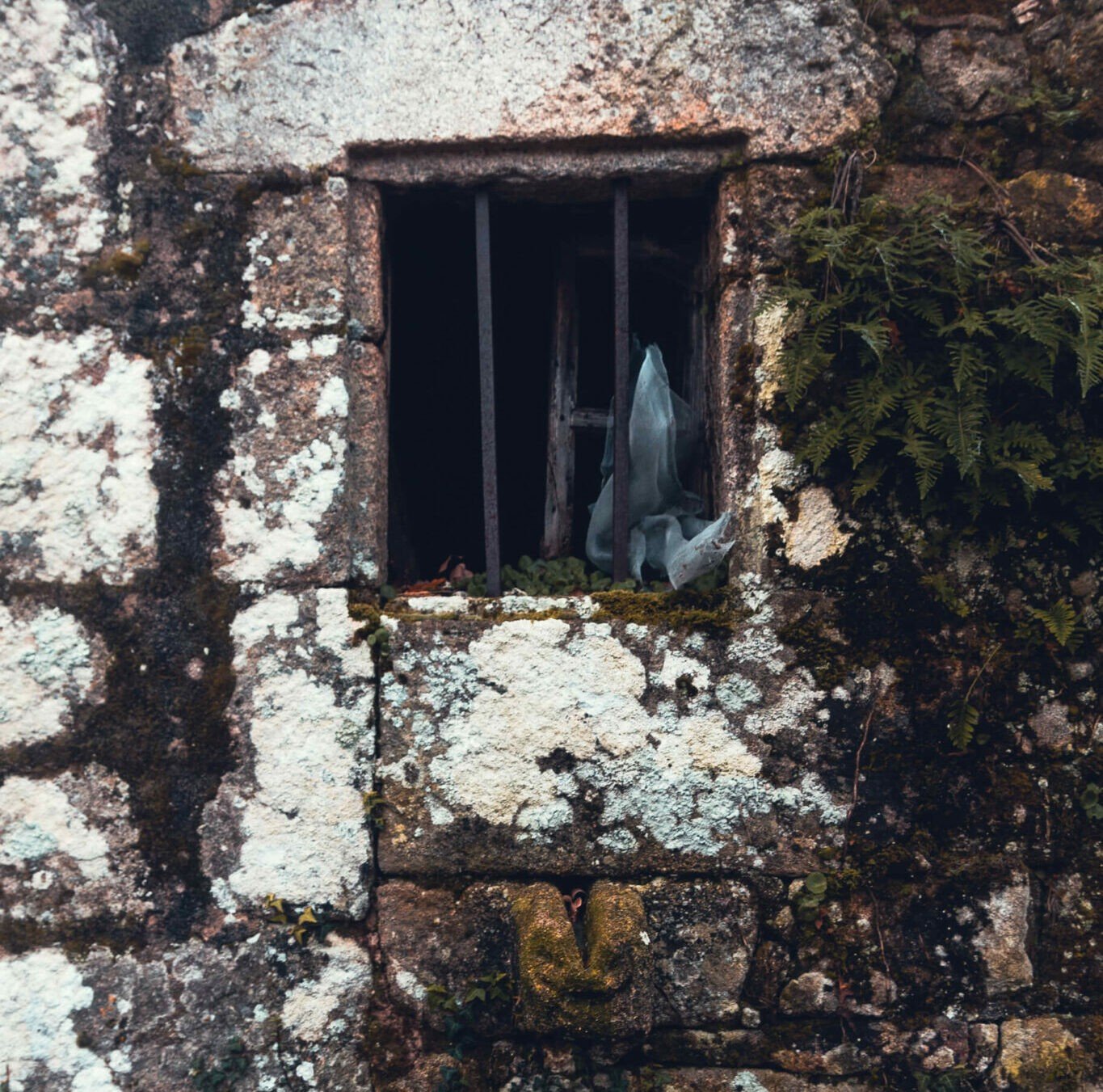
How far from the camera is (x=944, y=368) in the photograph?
7.02ft

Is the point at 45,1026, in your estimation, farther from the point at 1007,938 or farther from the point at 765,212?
the point at 765,212

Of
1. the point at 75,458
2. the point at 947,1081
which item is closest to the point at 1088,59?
the point at 947,1081

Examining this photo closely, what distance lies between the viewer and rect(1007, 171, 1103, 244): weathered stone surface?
2268 mm

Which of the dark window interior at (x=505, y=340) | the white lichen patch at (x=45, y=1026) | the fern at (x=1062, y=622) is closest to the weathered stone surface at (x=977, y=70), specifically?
the dark window interior at (x=505, y=340)

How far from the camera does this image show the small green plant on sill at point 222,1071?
7.00 feet

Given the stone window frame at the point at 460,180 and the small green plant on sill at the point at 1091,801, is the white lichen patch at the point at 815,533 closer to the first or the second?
the stone window frame at the point at 460,180

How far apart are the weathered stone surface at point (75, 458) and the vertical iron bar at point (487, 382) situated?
0.82 meters

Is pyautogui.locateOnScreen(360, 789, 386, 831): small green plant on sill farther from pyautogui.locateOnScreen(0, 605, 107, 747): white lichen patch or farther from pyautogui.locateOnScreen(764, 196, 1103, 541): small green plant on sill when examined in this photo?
pyautogui.locateOnScreen(764, 196, 1103, 541): small green plant on sill

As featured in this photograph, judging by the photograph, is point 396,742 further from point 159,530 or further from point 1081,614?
point 1081,614

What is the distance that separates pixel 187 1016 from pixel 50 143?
7.06ft

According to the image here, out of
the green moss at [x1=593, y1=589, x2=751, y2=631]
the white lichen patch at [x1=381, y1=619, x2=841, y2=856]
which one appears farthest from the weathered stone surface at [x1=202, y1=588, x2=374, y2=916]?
the green moss at [x1=593, y1=589, x2=751, y2=631]

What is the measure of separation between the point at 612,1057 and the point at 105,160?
8.14 ft

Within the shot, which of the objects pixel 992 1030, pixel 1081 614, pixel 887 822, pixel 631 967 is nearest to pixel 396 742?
pixel 631 967

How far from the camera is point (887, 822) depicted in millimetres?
2189
